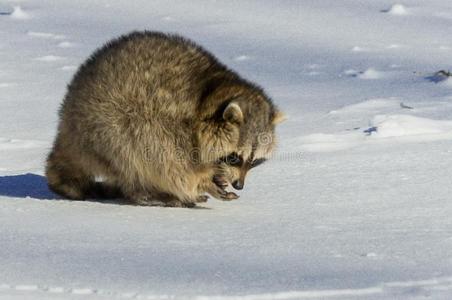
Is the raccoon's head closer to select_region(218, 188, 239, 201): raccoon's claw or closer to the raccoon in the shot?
the raccoon

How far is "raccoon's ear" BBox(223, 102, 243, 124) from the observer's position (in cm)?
520

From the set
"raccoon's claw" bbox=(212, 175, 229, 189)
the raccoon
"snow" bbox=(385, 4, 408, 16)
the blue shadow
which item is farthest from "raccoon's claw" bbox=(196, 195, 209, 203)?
"snow" bbox=(385, 4, 408, 16)

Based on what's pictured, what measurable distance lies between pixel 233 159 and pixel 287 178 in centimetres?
68

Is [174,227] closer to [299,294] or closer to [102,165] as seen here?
[102,165]

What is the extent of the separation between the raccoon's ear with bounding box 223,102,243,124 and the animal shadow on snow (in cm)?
59

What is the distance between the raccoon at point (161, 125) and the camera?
527 cm

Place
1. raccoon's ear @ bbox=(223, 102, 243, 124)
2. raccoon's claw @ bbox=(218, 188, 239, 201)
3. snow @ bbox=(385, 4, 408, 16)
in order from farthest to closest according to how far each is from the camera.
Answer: snow @ bbox=(385, 4, 408, 16)
raccoon's claw @ bbox=(218, 188, 239, 201)
raccoon's ear @ bbox=(223, 102, 243, 124)

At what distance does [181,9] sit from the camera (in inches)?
473

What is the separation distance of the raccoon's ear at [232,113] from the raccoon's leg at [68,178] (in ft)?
2.98

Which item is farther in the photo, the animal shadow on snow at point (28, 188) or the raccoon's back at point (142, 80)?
the animal shadow on snow at point (28, 188)

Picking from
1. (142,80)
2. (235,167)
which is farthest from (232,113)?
(142,80)

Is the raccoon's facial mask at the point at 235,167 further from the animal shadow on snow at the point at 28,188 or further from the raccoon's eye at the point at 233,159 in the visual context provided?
the animal shadow on snow at the point at 28,188

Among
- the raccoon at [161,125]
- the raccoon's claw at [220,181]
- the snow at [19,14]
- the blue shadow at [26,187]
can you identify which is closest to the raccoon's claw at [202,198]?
the raccoon at [161,125]

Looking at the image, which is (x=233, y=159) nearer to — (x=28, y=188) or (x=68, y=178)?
(x=68, y=178)
